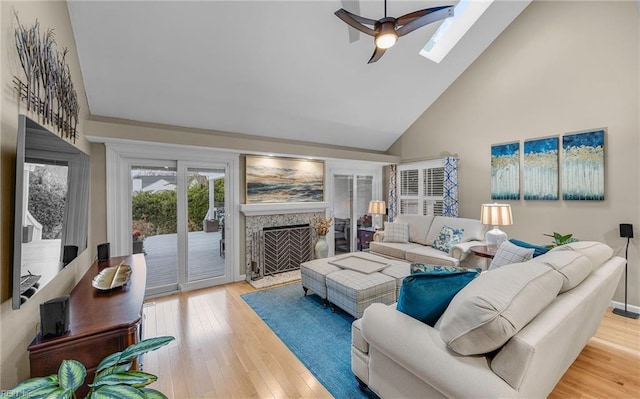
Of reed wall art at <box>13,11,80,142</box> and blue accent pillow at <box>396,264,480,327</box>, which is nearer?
reed wall art at <box>13,11,80,142</box>

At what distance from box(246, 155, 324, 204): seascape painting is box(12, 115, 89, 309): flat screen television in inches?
107

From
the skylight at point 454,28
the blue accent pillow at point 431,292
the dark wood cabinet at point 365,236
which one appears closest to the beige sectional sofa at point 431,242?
the dark wood cabinet at point 365,236

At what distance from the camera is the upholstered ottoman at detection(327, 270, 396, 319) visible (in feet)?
9.17

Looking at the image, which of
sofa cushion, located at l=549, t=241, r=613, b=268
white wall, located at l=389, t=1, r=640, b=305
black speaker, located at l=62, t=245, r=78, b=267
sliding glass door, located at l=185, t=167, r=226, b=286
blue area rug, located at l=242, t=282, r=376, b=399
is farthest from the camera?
Result: sliding glass door, located at l=185, t=167, r=226, b=286

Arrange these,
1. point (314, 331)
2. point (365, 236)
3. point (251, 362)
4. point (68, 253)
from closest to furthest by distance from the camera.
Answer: point (68, 253), point (251, 362), point (314, 331), point (365, 236)

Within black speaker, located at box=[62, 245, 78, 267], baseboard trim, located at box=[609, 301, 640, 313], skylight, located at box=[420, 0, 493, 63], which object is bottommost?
baseboard trim, located at box=[609, 301, 640, 313]

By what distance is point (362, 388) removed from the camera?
193 cm

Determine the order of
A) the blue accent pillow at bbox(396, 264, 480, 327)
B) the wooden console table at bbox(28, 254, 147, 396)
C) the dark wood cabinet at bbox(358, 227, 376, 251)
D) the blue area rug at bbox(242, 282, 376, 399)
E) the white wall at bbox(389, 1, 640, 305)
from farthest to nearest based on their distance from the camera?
the dark wood cabinet at bbox(358, 227, 376, 251)
the white wall at bbox(389, 1, 640, 305)
the blue area rug at bbox(242, 282, 376, 399)
the blue accent pillow at bbox(396, 264, 480, 327)
the wooden console table at bbox(28, 254, 147, 396)

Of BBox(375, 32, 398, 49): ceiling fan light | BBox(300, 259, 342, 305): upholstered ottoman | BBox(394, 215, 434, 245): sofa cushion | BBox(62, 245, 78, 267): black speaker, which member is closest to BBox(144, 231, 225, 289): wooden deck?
BBox(300, 259, 342, 305): upholstered ottoman

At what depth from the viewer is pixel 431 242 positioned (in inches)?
183

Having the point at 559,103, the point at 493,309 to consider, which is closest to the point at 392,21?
the point at 493,309

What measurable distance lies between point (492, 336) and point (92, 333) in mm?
1948

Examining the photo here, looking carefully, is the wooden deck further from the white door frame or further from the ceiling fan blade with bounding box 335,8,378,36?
the ceiling fan blade with bounding box 335,8,378,36

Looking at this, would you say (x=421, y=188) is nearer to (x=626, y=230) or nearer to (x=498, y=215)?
(x=498, y=215)
